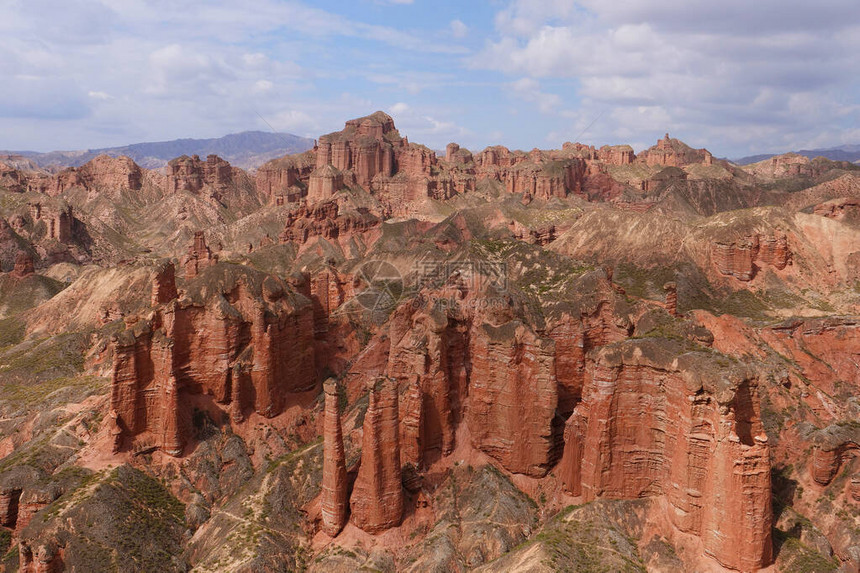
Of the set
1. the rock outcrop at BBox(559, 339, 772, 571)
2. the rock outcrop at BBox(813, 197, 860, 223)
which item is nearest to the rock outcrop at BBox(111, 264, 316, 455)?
the rock outcrop at BBox(559, 339, 772, 571)

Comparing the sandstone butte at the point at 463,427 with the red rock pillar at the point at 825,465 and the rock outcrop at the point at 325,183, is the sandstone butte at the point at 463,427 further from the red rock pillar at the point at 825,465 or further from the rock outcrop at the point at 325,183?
the rock outcrop at the point at 325,183

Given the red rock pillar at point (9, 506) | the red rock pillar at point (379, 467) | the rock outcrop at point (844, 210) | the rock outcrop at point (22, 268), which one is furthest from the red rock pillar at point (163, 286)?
the rock outcrop at point (844, 210)

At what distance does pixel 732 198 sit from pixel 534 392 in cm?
15916

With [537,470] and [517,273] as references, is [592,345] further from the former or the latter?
[517,273]

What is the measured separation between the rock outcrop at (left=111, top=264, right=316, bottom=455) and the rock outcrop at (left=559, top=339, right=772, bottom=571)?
25068mm

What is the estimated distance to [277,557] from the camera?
37.7m

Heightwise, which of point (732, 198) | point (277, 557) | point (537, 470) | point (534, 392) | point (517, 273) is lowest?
point (277, 557)

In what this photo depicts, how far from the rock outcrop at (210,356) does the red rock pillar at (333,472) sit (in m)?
14.1

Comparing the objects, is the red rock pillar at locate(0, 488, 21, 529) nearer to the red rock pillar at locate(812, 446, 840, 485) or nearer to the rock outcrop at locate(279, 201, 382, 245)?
the red rock pillar at locate(812, 446, 840, 485)

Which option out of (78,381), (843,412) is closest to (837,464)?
(843,412)

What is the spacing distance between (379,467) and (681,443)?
17.3 metres

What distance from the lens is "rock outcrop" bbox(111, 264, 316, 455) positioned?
46125mm

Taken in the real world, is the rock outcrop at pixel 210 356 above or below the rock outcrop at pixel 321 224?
below

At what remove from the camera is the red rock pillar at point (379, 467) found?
38.1 meters
